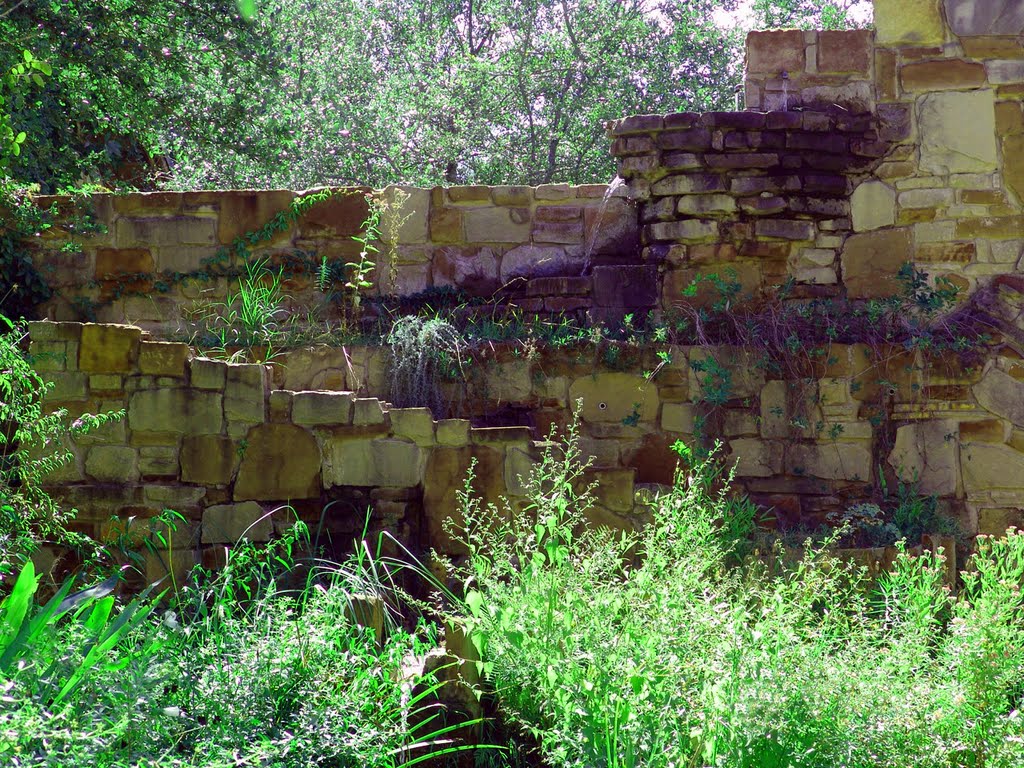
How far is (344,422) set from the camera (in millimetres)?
4672

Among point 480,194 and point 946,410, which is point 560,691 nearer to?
point 946,410

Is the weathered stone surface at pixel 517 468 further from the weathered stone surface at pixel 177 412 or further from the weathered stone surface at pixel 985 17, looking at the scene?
the weathered stone surface at pixel 985 17

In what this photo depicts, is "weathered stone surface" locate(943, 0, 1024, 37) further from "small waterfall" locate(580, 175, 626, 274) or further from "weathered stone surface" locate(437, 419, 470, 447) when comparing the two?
"weathered stone surface" locate(437, 419, 470, 447)

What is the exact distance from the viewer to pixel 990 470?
5488 millimetres

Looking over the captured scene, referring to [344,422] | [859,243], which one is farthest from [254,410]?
[859,243]

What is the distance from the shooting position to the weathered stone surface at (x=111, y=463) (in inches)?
184

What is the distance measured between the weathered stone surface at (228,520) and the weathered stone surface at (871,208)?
3.48m

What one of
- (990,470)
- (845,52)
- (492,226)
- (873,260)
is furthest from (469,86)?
(990,470)

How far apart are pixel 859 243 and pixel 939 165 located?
595 mm

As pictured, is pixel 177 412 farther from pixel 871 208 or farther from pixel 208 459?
pixel 871 208

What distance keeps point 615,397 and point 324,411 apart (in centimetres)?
154

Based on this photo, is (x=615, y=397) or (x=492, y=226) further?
(x=492, y=226)

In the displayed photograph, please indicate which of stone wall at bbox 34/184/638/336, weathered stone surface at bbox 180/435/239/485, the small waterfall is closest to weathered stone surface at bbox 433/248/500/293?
stone wall at bbox 34/184/638/336

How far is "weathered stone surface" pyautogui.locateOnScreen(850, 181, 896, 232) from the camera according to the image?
232 inches
